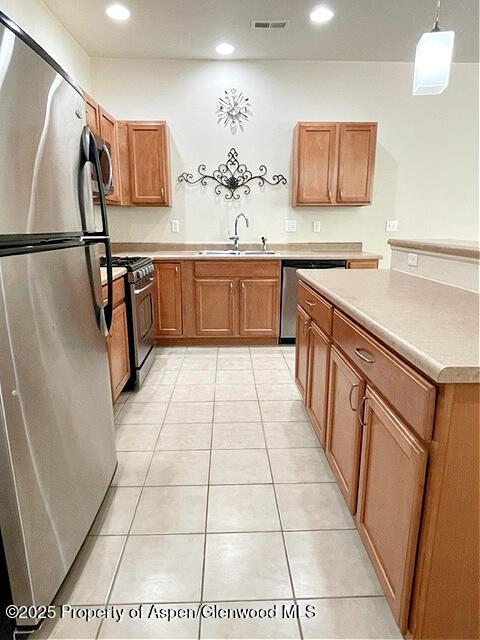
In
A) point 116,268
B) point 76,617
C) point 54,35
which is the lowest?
point 76,617

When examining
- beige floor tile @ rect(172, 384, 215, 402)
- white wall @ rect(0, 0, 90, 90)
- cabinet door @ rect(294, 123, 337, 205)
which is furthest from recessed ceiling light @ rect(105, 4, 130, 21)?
beige floor tile @ rect(172, 384, 215, 402)

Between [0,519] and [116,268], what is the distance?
1.88 meters

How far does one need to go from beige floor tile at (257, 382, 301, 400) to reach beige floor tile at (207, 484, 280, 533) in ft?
3.27

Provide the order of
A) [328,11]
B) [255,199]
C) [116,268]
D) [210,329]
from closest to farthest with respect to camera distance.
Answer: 1. [116,268]
2. [328,11]
3. [210,329]
4. [255,199]

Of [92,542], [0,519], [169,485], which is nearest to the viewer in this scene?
[0,519]

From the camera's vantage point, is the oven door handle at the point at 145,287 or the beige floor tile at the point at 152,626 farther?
the oven door handle at the point at 145,287

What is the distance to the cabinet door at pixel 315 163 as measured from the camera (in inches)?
152

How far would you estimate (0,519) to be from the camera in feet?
3.44

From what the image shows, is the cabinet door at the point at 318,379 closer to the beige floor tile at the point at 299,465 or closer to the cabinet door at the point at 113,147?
the beige floor tile at the point at 299,465

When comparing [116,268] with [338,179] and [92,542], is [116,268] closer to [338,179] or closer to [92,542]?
[92,542]

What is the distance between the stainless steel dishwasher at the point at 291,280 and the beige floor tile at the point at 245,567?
2515 mm

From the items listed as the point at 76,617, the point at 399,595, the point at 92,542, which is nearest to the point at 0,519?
the point at 76,617

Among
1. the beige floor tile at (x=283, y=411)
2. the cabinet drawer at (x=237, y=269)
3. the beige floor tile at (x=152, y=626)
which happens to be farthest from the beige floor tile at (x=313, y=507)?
the cabinet drawer at (x=237, y=269)

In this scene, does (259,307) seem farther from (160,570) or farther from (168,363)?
(160,570)
